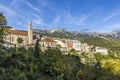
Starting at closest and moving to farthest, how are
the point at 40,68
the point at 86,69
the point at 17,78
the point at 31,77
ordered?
1. the point at 17,78
2. the point at 31,77
3. the point at 40,68
4. the point at 86,69

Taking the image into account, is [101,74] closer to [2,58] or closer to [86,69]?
[86,69]

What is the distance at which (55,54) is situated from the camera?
49094mm

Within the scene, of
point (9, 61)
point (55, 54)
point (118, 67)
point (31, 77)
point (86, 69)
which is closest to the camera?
point (31, 77)

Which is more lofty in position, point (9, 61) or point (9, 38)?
point (9, 38)

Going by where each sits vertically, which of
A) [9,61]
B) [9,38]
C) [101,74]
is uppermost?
[9,38]

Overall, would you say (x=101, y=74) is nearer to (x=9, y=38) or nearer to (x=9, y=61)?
(x=9, y=61)

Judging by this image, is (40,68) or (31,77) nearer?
(31,77)

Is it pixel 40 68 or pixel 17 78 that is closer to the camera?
pixel 17 78

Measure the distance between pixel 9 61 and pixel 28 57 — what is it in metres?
4.97

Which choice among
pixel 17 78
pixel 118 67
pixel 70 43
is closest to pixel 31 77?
pixel 17 78

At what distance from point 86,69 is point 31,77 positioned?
20.5 metres

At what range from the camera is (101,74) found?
55.6 m

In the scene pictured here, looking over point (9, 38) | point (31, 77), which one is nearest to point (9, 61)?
point (31, 77)

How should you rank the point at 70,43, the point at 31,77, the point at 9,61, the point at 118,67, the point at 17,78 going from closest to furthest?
the point at 17,78 < the point at 31,77 < the point at 9,61 < the point at 118,67 < the point at 70,43
